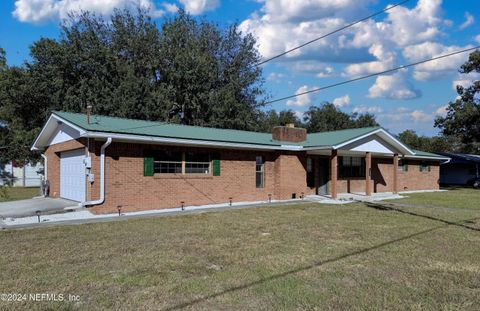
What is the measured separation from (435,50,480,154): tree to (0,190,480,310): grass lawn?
73.9 ft

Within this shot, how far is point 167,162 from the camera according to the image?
1443cm

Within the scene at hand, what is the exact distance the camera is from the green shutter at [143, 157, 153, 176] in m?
13.7

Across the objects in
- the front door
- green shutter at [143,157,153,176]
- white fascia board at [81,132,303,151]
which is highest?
white fascia board at [81,132,303,151]

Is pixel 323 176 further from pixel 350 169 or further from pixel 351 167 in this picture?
pixel 351 167

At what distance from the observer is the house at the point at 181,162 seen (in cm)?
1288

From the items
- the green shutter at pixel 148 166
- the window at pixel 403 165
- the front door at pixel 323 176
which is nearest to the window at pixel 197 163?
the green shutter at pixel 148 166

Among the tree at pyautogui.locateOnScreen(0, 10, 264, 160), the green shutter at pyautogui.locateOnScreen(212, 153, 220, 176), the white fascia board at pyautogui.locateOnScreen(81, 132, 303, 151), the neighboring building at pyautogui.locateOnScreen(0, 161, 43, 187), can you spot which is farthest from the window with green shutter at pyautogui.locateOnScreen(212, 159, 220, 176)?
the neighboring building at pyautogui.locateOnScreen(0, 161, 43, 187)

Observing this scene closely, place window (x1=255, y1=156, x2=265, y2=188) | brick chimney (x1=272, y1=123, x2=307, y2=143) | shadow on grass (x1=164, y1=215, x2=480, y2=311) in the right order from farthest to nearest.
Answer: brick chimney (x1=272, y1=123, x2=307, y2=143)
window (x1=255, y1=156, x2=265, y2=188)
shadow on grass (x1=164, y1=215, x2=480, y2=311)

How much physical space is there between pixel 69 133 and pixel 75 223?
5.12m

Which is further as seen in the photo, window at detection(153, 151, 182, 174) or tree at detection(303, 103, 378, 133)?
tree at detection(303, 103, 378, 133)

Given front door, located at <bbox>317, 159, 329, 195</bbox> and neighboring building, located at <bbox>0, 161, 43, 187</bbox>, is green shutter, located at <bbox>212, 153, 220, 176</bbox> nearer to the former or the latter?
front door, located at <bbox>317, 159, 329, 195</bbox>

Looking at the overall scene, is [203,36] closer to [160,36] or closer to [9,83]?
[160,36]

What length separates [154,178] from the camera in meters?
13.9

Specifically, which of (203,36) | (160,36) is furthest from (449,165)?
(160,36)
